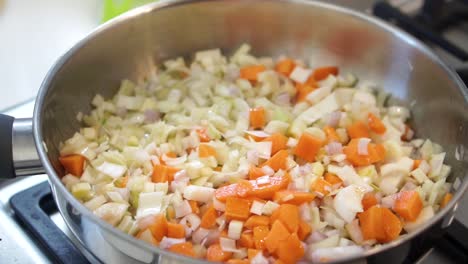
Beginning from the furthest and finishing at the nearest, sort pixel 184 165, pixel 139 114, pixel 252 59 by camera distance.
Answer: pixel 252 59 < pixel 139 114 < pixel 184 165

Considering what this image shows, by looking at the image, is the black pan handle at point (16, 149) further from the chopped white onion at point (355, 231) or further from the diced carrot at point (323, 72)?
the diced carrot at point (323, 72)

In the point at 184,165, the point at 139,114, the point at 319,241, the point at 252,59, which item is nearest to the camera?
the point at 319,241

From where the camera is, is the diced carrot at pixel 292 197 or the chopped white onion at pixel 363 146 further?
the chopped white onion at pixel 363 146

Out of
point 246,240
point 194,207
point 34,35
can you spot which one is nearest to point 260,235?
point 246,240

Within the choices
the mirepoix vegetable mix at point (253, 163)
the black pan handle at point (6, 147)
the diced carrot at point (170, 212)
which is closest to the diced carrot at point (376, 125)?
the mirepoix vegetable mix at point (253, 163)

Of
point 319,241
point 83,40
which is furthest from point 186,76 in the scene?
point 319,241

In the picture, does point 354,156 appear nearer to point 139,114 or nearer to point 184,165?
point 184,165

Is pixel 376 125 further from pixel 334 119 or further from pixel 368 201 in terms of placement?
pixel 368 201

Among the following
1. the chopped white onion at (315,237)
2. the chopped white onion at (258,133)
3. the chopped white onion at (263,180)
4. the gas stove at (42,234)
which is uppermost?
the chopped white onion at (258,133)
